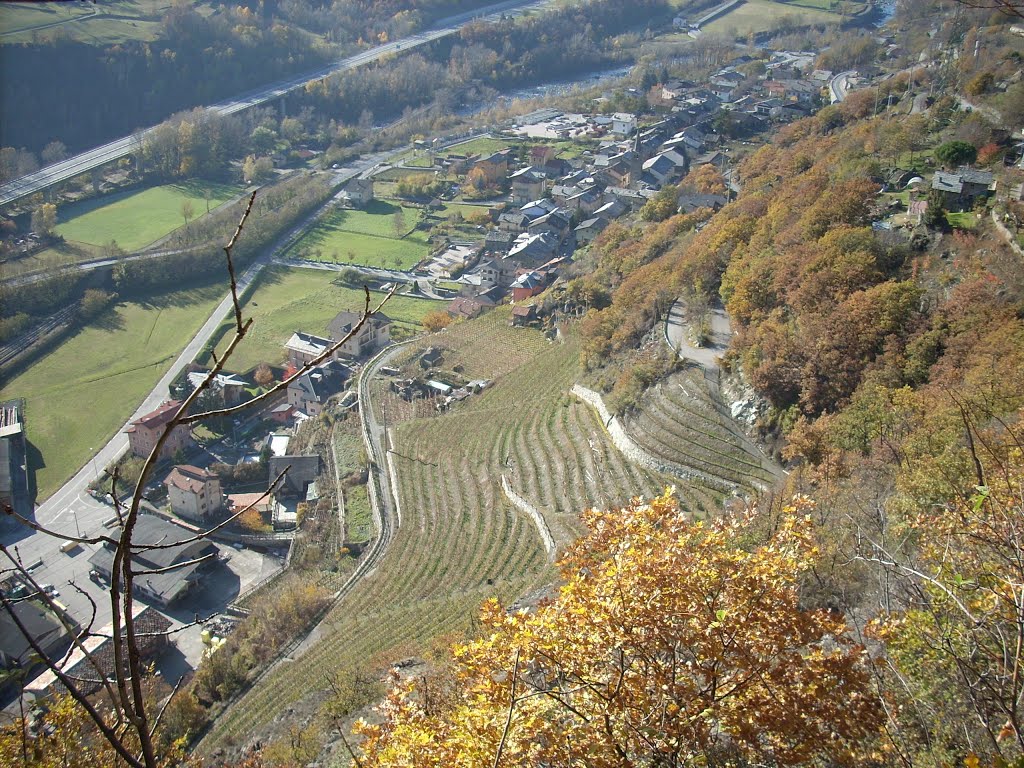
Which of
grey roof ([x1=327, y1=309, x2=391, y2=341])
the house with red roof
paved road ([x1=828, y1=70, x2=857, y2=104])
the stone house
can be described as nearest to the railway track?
the house with red roof

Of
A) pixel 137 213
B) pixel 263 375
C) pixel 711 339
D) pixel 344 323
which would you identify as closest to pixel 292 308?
pixel 344 323

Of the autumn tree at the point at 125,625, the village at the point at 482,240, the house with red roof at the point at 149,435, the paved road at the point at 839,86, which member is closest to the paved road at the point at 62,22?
the village at the point at 482,240

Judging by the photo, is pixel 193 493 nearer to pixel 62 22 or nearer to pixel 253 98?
pixel 253 98

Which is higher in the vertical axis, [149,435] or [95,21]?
[95,21]

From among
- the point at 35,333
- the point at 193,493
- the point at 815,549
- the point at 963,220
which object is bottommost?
the point at 193,493

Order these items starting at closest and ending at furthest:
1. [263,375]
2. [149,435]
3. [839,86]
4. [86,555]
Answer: [86,555] → [149,435] → [263,375] → [839,86]

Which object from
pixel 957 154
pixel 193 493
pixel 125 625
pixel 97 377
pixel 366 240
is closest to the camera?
pixel 125 625

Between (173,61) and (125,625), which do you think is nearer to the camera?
(125,625)

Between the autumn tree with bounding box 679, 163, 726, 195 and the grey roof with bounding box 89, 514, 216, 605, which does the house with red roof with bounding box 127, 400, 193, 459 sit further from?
the autumn tree with bounding box 679, 163, 726, 195
